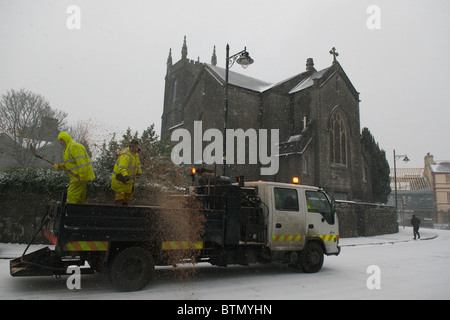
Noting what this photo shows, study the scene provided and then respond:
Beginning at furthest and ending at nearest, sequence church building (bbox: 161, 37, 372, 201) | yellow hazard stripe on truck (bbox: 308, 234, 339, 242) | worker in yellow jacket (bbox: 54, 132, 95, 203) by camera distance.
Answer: church building (bbox: 161, 37, 372, 201) < yellow hazard stripe on truck (bbox: 308, 234, 339, 242) < worker in yellow jacket (bbox: 54, 132, 95, 203)

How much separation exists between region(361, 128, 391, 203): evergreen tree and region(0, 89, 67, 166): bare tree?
30.3m

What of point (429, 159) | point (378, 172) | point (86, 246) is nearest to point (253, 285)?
point (86, 246)

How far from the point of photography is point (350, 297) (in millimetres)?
5523

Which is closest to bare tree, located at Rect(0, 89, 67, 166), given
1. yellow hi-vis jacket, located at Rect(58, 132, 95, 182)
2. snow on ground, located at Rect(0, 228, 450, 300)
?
snow on ground, located at Rect(0, 228, 450, 300)

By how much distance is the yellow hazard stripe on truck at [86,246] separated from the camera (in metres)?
5.11

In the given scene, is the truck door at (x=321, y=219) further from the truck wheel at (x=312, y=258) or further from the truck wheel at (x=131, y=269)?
the truck wheel at (x=131, y=269)

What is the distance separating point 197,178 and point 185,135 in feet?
85.1

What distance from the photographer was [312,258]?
7.93m

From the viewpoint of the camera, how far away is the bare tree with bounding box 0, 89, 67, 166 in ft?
85.5

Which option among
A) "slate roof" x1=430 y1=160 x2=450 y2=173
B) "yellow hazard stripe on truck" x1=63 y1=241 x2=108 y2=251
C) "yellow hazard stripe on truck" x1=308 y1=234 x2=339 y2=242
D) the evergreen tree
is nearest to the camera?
"yellow hazard stripe on truck" x1=63 y1=241 x2=108 y2=251

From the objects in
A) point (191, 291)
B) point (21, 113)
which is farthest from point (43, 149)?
point (191, 291)

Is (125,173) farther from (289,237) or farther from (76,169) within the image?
(289,237)

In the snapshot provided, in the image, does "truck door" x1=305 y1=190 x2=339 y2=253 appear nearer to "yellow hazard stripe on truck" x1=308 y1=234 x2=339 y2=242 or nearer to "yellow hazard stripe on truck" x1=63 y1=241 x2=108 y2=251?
"yellow hazard stripe on truck" x1=308 y1=234 x2=339 y2=242
